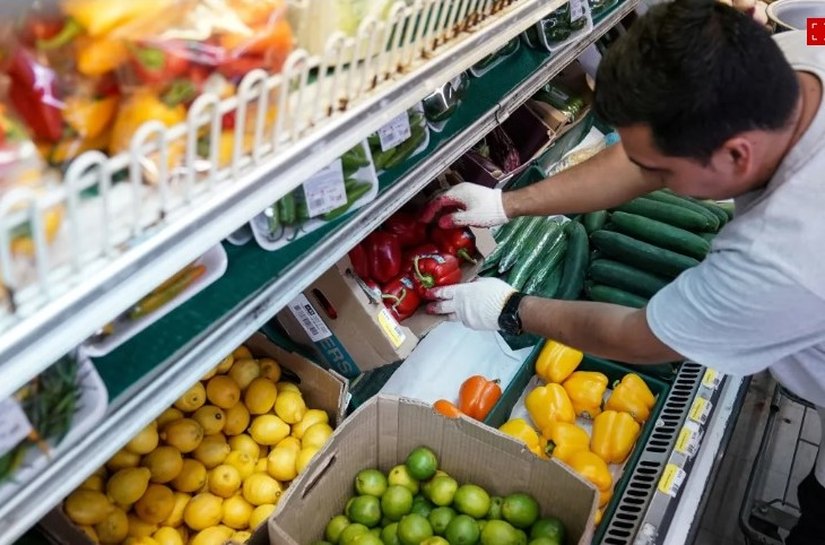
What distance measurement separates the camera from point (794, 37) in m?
1.79

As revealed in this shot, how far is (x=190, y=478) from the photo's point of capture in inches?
72.3

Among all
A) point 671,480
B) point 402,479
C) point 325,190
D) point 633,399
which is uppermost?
point 325,190

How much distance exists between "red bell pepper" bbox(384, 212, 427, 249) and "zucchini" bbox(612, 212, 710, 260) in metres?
0.96

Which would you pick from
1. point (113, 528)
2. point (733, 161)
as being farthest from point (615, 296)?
point (113, 528)

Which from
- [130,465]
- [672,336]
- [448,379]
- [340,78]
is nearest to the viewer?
[340,78]

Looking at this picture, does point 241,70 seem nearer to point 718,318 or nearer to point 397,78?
point 397,78

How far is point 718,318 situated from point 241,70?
1.02 metres

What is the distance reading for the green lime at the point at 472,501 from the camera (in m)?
1.90

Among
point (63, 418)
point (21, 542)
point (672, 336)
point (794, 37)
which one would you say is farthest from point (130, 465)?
point (794, 37)

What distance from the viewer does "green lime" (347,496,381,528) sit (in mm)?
1857

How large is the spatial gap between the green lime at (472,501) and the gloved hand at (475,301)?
475 millimetres

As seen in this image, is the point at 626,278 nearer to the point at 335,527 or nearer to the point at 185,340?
the point at 335,527

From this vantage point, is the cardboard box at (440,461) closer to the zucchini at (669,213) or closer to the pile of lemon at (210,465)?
the pile of lemon at (210,465)

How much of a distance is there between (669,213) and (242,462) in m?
1.96
